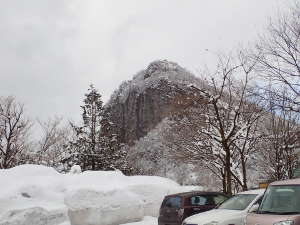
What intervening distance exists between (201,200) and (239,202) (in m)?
2.72

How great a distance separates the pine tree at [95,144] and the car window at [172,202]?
26117 millimetres

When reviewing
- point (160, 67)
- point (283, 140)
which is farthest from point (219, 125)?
point (160, 67)

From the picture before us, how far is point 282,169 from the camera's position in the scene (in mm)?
32344

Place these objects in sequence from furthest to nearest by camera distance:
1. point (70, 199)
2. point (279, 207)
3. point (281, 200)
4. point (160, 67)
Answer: point (160, 67) < point (70, 199) < point (281, 200) < point (279, 207)

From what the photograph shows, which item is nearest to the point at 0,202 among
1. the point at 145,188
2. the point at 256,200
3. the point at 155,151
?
the point at 145,188

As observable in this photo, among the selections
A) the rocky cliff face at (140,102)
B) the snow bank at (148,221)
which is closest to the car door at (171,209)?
the snow bank at (148,221)

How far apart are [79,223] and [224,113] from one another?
39.9 feet

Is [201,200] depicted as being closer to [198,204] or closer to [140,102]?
[198,204]

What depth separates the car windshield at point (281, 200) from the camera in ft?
26.5

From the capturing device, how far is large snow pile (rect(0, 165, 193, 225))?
55.1 ft

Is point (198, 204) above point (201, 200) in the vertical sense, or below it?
below

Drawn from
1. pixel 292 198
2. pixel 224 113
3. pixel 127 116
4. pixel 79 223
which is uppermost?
pixel 127 116

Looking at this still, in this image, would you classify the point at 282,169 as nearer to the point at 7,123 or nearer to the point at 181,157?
the point at 181,157

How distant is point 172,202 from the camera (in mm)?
14547
